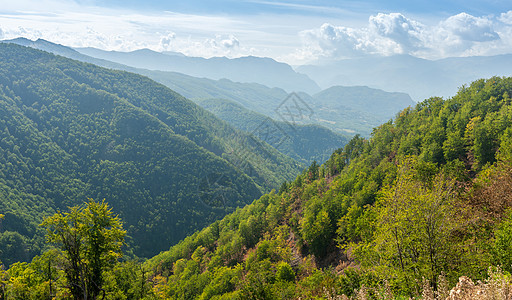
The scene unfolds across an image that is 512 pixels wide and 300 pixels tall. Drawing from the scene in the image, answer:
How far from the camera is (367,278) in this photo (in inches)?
846

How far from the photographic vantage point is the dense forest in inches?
642

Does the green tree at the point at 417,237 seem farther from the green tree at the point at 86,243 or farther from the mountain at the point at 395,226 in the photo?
the green tree at the point at 86,243

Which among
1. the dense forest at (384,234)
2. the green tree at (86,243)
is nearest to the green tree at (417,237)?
the dense forest at (384,234)

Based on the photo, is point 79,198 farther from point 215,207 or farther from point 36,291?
point 36,291

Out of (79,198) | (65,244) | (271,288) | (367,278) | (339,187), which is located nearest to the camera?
(65,244)

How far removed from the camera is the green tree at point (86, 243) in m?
19.2

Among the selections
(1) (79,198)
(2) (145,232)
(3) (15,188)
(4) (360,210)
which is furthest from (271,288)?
(3) (15,188)

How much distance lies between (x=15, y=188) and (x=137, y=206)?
76.7 meters

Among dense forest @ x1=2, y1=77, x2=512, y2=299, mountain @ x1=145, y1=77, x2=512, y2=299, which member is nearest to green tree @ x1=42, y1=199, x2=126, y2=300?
dense forest @ x1=2, y1=77, x2=512, y2=299

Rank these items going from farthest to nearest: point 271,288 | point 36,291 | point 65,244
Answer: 1. point 271,288
2. point 36,291
3. point 65,244

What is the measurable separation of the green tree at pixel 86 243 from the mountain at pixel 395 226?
17240mm

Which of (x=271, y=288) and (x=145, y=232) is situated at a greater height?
(x=271, y=288)

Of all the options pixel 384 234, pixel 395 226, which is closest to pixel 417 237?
pixel 395 226

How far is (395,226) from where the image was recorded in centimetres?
1731
